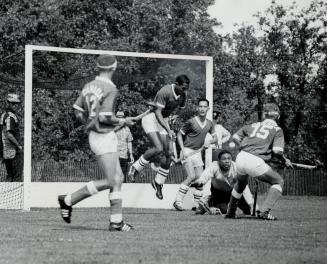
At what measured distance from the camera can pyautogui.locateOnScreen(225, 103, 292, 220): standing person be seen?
11.5 meters

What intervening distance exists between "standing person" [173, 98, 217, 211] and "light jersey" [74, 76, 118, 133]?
6105 mm

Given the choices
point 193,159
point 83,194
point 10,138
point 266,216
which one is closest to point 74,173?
point 10,138

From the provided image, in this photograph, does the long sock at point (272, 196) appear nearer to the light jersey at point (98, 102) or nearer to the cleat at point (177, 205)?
the cleat at point (177, 205)

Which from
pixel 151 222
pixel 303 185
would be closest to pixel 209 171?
pixel 151 222

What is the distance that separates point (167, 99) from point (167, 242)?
609 centimetres

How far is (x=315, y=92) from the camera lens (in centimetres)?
4006

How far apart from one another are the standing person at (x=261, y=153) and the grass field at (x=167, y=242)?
664 millimetres

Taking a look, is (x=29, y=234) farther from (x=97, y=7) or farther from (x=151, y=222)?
(x=97, y=7)

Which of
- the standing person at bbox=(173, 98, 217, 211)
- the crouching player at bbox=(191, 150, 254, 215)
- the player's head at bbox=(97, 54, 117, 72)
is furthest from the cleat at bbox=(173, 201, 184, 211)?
the player's head at bbox=(97, 54, 117, 72)

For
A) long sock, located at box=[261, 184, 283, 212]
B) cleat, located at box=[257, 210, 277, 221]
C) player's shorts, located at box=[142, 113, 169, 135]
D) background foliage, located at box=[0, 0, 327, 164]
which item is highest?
background foliage, located at box=[0, 0, 327, 164]

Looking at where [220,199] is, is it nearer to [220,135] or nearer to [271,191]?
[271,191]

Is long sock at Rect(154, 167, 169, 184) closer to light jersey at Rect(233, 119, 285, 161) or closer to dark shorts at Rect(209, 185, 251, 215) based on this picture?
dark shorts at Rect(209, 185, 251, 215)

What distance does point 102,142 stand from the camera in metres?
9.16

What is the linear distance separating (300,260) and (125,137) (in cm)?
1147
